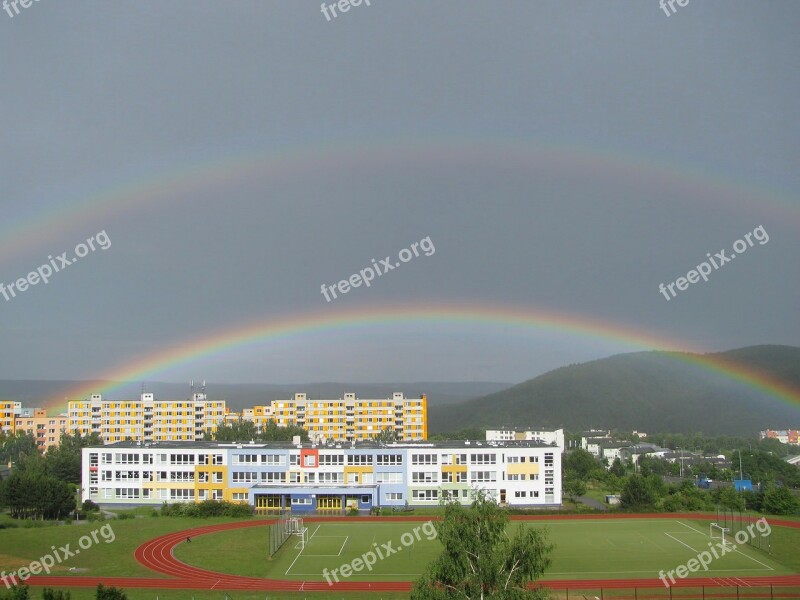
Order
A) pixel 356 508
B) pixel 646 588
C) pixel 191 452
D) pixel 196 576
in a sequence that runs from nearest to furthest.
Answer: pixel 646 588, pixel 196 576, pixel 356 508, pixel 191 452

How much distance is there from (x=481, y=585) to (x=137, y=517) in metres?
34.9

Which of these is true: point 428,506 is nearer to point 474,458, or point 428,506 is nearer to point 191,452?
point 474,458

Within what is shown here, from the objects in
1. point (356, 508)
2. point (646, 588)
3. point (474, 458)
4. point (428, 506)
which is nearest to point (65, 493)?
point (356, 508)

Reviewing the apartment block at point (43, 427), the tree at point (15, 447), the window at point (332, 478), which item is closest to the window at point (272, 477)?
the window at point (332, 478)

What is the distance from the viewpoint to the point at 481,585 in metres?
20.3

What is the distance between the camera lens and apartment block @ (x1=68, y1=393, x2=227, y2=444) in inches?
3981

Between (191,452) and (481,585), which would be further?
(191,452)

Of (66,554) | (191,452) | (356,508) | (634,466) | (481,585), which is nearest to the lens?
(481,585)

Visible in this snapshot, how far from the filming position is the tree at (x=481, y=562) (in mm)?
20109

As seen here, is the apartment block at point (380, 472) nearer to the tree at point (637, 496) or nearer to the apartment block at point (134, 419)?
the tree at point (637, 496)

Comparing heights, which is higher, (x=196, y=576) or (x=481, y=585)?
(x=481, y=585)
